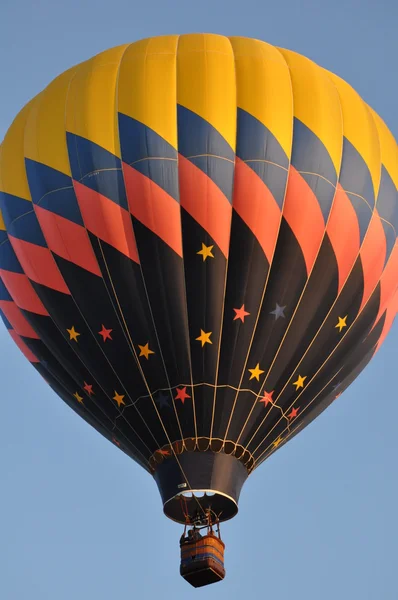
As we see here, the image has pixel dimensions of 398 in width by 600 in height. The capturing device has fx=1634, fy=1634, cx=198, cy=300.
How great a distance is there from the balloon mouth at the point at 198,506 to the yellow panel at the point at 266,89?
407 cm

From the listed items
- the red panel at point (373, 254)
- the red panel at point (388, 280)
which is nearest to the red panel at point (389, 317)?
the red panel at point (388, 280)

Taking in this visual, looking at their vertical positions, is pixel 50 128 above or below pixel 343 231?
above

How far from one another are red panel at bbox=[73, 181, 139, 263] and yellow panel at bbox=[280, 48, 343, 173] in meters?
2.44

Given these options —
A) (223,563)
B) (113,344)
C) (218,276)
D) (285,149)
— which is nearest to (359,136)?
(285,149)

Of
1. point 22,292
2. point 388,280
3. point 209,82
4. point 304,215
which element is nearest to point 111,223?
point 22,292

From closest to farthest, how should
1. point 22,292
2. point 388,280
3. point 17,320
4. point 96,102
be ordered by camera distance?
point 96,102
point 22,292
point 388,280
point 17,320

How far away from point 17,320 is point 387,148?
5086mm

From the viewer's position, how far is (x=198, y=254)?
61.3 ft

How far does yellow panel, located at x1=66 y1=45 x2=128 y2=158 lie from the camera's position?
19.1m

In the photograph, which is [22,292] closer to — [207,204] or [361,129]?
[207,204]

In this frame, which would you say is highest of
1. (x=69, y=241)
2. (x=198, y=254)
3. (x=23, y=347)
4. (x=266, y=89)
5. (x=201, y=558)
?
(x=266, y=89)

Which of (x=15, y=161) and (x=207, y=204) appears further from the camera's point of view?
(x=15, y=161)

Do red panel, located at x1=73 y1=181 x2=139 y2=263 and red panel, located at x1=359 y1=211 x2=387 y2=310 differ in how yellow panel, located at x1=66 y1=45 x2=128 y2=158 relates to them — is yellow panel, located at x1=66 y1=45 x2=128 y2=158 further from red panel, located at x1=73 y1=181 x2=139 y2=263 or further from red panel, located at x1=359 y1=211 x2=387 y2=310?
red panel, located at x1=359 y1=211 x2=387 y2=310

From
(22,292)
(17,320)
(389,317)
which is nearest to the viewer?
(22,292)
